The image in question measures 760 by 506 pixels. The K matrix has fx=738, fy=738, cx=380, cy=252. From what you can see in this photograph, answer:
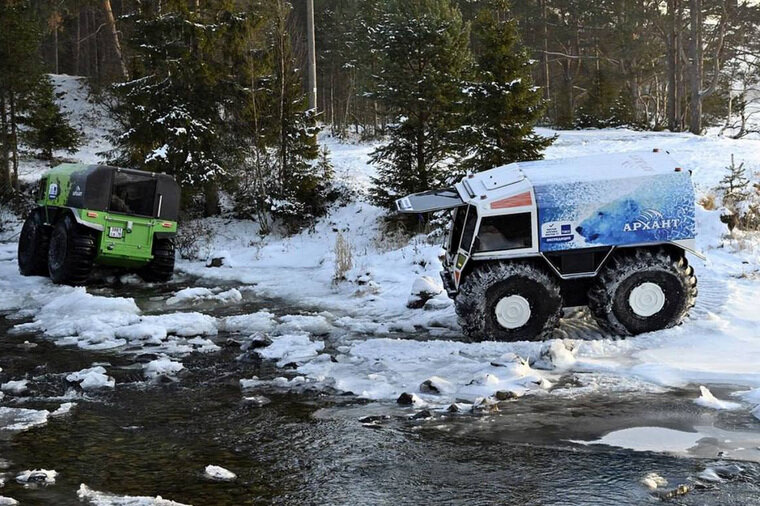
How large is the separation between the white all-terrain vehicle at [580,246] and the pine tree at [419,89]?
10.0 metres

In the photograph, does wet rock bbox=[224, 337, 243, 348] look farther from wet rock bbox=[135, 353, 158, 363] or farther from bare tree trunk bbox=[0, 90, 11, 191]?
bare tree trunk bbox=[0, 90, 11, 191]

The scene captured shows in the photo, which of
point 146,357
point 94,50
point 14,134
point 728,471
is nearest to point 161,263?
point 146,357

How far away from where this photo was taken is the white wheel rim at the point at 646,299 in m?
9.58

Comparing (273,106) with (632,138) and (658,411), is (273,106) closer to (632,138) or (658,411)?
(632,138)

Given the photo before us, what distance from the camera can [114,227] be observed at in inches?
595

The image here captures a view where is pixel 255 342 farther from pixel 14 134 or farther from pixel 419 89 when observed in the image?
pixel 14 134

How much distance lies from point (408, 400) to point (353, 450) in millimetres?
1359

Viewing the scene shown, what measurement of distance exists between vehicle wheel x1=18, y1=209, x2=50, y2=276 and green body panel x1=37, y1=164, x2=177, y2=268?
39 cm

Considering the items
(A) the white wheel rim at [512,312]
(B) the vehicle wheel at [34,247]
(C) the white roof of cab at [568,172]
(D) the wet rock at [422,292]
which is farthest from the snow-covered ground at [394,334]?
(C) the white roof of cab at [568,172]

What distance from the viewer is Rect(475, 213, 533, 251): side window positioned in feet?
31.2

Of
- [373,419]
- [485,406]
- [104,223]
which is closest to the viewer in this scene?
[373,419]

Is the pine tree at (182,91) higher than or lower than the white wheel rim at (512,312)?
higher

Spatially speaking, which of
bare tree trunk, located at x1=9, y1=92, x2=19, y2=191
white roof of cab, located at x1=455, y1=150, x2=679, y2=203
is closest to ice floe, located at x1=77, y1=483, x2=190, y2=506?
white roof of cab, located at x1=455, y1=150, x2=679, y2=203

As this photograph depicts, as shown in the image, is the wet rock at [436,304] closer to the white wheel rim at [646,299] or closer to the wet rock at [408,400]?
the white wheel rim at [646,299]
